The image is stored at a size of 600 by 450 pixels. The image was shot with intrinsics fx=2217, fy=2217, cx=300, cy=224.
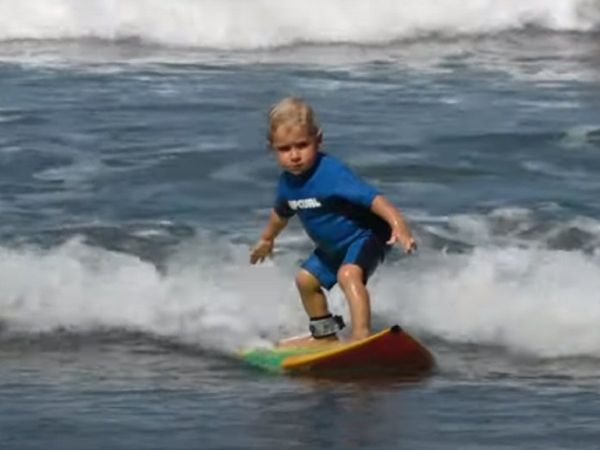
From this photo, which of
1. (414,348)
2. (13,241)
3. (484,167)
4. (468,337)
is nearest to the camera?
(414,348)

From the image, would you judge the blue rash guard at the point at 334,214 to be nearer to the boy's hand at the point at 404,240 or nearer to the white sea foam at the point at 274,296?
the boy's hand at the point at 404,240

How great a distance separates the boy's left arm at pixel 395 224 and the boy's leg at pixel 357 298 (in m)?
0.19

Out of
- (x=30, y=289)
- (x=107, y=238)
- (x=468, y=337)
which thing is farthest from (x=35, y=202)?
(x=468, y=337)

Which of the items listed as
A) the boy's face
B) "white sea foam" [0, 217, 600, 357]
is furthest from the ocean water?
the boy's face

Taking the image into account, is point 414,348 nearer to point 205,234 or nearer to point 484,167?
point 205,234

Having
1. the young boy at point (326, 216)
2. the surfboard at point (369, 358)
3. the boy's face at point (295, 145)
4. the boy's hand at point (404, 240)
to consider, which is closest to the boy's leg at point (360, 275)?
the young boy at point (326, 216)

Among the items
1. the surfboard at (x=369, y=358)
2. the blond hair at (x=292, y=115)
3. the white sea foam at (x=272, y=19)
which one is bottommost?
the surfboard at (x=369, y=358)

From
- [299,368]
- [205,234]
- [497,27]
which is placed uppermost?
[497,27]

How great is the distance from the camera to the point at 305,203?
8609 mm

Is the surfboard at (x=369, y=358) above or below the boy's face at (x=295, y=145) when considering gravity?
below

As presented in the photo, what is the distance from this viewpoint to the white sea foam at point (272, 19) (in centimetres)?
1881

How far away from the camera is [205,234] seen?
10766 mm

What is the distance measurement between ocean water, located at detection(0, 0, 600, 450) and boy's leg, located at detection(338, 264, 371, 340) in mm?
344

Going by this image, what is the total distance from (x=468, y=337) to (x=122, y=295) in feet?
5.18
